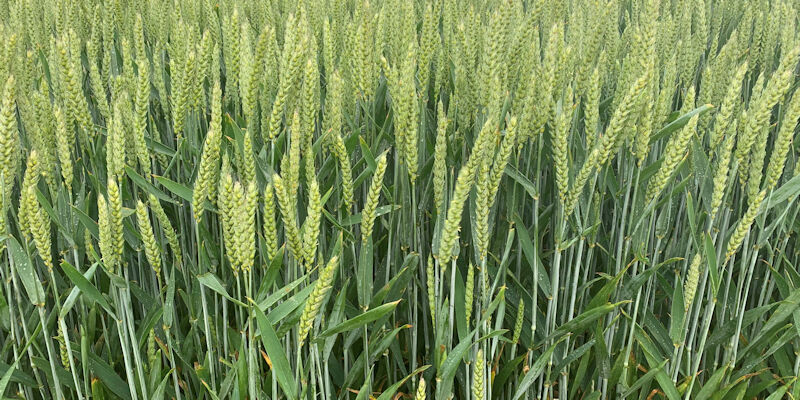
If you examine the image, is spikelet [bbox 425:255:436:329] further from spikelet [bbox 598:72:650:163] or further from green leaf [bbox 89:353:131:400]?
green leaf [bbox 89:353:131:400]

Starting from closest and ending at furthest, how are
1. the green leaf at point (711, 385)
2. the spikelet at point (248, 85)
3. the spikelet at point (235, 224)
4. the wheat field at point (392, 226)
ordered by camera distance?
the spikelet at point (235, 224) → the wheat field at point (392, 226) → the spikelet at point (248, 85) → the green leaf at point (711, 385)

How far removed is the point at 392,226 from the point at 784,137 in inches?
25.6

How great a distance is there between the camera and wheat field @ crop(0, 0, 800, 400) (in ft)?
3.22

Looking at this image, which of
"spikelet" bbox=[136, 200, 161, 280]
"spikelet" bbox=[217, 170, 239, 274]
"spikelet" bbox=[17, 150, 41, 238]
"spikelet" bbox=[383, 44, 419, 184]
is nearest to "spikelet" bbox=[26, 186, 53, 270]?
"spikelet" bbox=[17, 150, 41, 238]

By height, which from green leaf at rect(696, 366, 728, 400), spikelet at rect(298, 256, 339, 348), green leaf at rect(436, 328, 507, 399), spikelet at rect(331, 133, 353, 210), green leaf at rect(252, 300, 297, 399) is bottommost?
green leaf at rect(696, 366, 728, 400)

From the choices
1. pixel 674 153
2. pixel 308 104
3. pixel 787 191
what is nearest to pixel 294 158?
pixel 308 104

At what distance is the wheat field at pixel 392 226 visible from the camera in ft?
3.22

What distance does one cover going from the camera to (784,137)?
1.04 m

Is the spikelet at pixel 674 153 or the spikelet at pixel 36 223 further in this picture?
A: the spikelet at pixel 674 153

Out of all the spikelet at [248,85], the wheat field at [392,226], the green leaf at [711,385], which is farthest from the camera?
the green leaf at [711,385]

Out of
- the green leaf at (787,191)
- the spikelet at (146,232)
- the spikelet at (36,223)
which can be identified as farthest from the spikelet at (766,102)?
the spikelet at (36,223)

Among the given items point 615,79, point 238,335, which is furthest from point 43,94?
Result: point 615,79

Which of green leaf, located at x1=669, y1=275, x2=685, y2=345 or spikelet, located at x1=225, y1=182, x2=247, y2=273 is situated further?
green leaf, located at x1=669, y1=275, x2=685, y2=345

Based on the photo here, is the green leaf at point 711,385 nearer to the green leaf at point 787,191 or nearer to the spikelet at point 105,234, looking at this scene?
the green leaf at point 787,191
